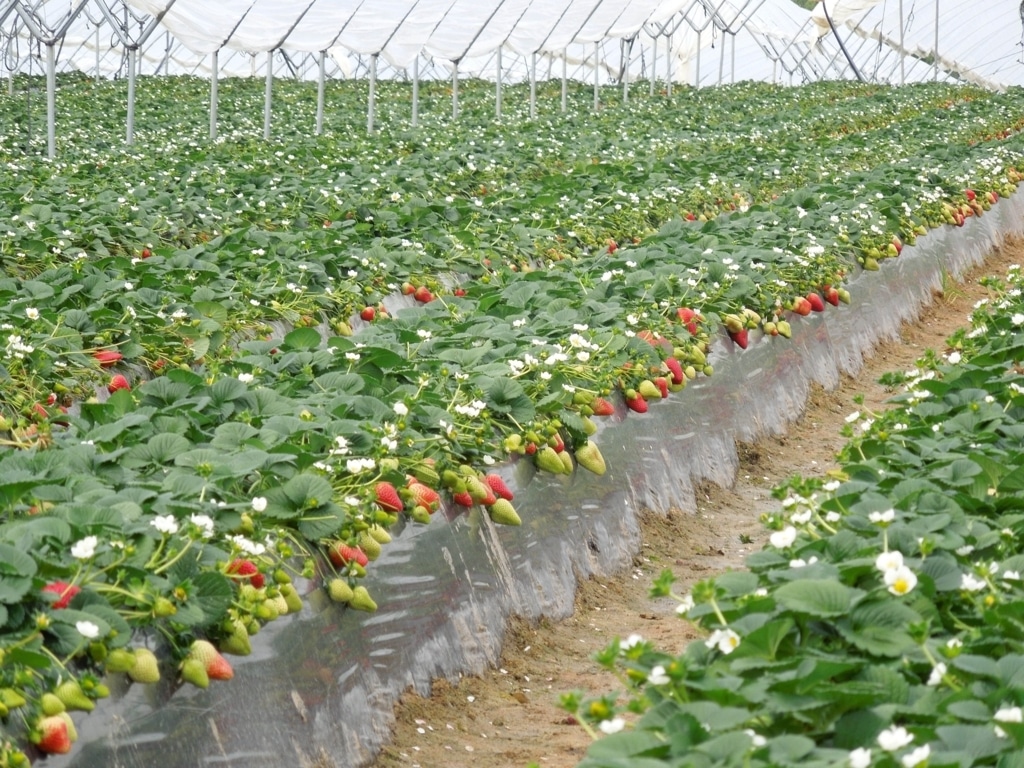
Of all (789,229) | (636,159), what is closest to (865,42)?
(636,159)

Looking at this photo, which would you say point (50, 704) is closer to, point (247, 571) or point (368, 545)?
point (247, 571)

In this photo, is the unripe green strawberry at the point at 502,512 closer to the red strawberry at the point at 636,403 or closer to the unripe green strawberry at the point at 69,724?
the red strawberry at the point at 636,403

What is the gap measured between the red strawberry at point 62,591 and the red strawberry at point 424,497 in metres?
1.28

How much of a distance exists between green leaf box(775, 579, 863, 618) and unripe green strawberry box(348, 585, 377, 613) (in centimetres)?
138

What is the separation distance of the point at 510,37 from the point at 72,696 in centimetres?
2086

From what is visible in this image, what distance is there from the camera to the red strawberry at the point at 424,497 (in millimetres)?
3857

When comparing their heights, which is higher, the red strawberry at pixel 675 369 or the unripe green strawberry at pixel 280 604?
the red strawberry at pixel 675 369

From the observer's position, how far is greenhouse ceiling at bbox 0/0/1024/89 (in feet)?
50.4

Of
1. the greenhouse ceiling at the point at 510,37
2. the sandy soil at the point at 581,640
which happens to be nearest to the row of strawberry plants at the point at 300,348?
the sandy soil at the point at 581,640

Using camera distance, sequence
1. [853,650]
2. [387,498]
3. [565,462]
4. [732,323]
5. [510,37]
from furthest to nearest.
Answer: [510,37]
[732,323]
[565,462]
[387,498]
[853,650]

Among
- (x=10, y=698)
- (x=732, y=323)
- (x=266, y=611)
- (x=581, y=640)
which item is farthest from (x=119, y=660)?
(x=732, y=323)

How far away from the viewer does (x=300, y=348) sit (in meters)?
5.07

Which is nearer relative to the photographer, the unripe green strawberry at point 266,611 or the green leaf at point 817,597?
the green leaf at point 817,597

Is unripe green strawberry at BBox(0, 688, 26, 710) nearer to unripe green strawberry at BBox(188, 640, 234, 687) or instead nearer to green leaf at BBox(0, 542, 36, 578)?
green leaf at BBox(0, 542, 36, 578)
